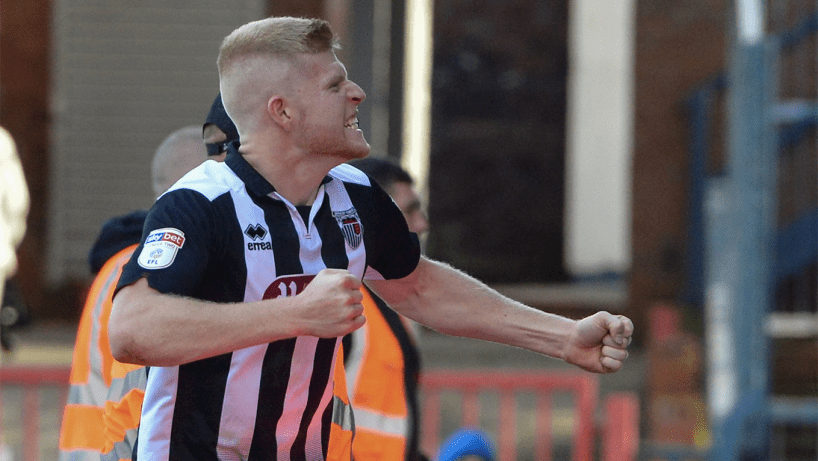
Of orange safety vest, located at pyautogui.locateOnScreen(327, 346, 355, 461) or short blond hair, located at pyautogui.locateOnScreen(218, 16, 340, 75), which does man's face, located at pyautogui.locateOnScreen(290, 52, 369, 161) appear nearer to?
short blond hair, located at pyautogui.locateOnScreen(218, 16, 340, 75)

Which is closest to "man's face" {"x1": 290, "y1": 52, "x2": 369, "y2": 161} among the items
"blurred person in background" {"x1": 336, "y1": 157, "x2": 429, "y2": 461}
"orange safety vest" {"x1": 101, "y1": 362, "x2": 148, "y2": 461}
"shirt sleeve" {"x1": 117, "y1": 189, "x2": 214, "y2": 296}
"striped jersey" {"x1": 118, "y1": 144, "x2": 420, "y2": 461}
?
"striped jersey" {"x1": 118, "y1": 144, "x2": 420, "y2": 461}

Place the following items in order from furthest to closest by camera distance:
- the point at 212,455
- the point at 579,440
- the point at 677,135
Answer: the point at 677,135, the point at 579,440, the point at 212,455

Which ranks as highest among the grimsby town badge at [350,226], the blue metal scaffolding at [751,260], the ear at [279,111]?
the ear at [279,111]

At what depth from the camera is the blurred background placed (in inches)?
360

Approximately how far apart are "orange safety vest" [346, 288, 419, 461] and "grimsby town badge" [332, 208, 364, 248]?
48.2 inches

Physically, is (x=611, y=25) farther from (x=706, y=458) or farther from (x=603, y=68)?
(x=706, y=458)

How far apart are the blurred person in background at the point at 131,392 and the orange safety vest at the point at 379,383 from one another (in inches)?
34.9

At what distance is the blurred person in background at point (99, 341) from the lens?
10.9ft

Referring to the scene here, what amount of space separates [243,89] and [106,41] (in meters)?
10.8

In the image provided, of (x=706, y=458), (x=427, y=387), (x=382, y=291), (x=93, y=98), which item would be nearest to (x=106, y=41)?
(x=93, y=98)

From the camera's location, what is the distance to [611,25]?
1375 centimetres

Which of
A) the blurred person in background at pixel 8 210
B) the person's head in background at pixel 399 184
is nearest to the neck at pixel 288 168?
the person's head in background at pixel 399 184

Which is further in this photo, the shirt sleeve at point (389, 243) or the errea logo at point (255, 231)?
the shirt sleeve at point (389, 243)

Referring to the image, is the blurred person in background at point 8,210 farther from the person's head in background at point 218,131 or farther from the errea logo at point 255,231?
the errea logo at point 255,231
